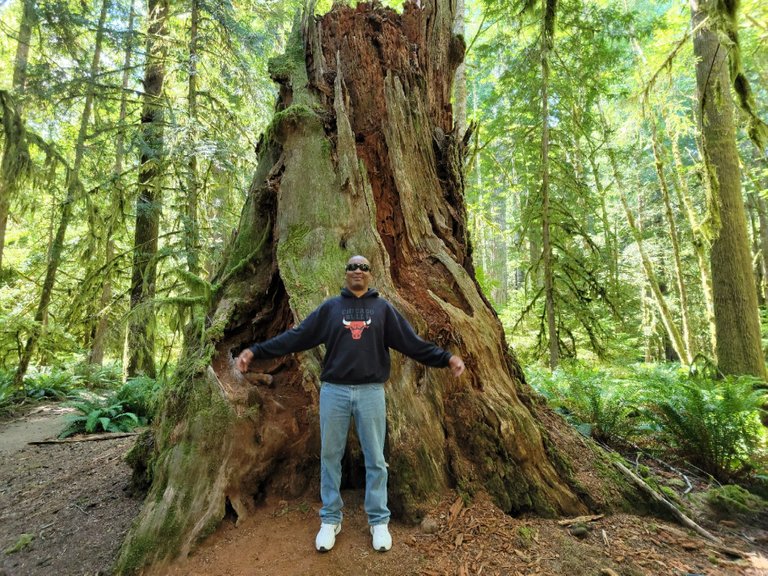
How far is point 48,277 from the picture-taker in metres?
8.67

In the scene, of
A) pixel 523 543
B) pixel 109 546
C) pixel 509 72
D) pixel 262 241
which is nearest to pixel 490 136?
pixel 509 72

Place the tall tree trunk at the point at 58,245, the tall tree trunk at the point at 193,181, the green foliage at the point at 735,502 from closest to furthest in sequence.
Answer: the green foliage at the point at 735,502
the tall tree trunk at the point at 193,181
the tall tree trunk at the point at 58,245

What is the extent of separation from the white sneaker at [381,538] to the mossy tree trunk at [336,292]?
279 millimetres

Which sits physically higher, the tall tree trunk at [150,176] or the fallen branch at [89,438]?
the tall tree trunk at [150,176]

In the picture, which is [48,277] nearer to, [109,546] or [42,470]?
[42,470]

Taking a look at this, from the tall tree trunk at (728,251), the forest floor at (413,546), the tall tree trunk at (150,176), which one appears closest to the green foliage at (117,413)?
the tall tree trunk at (150,176)

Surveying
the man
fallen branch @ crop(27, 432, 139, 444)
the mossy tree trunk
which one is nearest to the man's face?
the man

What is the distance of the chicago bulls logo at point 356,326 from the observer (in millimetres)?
2963

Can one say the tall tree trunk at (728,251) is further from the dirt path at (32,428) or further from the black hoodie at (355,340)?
the dirt path at (32,428)

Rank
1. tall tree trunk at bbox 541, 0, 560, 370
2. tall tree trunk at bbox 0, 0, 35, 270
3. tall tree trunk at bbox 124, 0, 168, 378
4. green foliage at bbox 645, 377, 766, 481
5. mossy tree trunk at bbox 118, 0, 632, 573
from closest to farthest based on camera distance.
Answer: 1. mossy tree trunk at bbox 118, 0, 632, 573
2. green foliage at bbox 645, 377, 766, 481
3. tall tree trunk at bbox 0, 0, 35, 270
4. tall tree trunk at bbox 541, 0, 560, 370
5. tall tree trunk at bbox 124, 0, 168, 378

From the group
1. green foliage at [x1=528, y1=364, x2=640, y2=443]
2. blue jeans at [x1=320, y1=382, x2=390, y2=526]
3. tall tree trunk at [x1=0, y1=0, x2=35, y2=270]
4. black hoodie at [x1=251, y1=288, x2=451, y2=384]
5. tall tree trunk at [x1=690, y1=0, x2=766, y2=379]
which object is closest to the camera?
blue jeans at [x1=320, y1=382, x2=390, y2=526]

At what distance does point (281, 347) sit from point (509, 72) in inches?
311

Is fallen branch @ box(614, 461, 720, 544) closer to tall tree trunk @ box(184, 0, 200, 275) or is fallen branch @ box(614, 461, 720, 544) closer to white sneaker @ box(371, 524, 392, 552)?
white sneaker @ box(371, 524, 392, 552)

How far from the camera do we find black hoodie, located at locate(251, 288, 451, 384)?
115 inches
